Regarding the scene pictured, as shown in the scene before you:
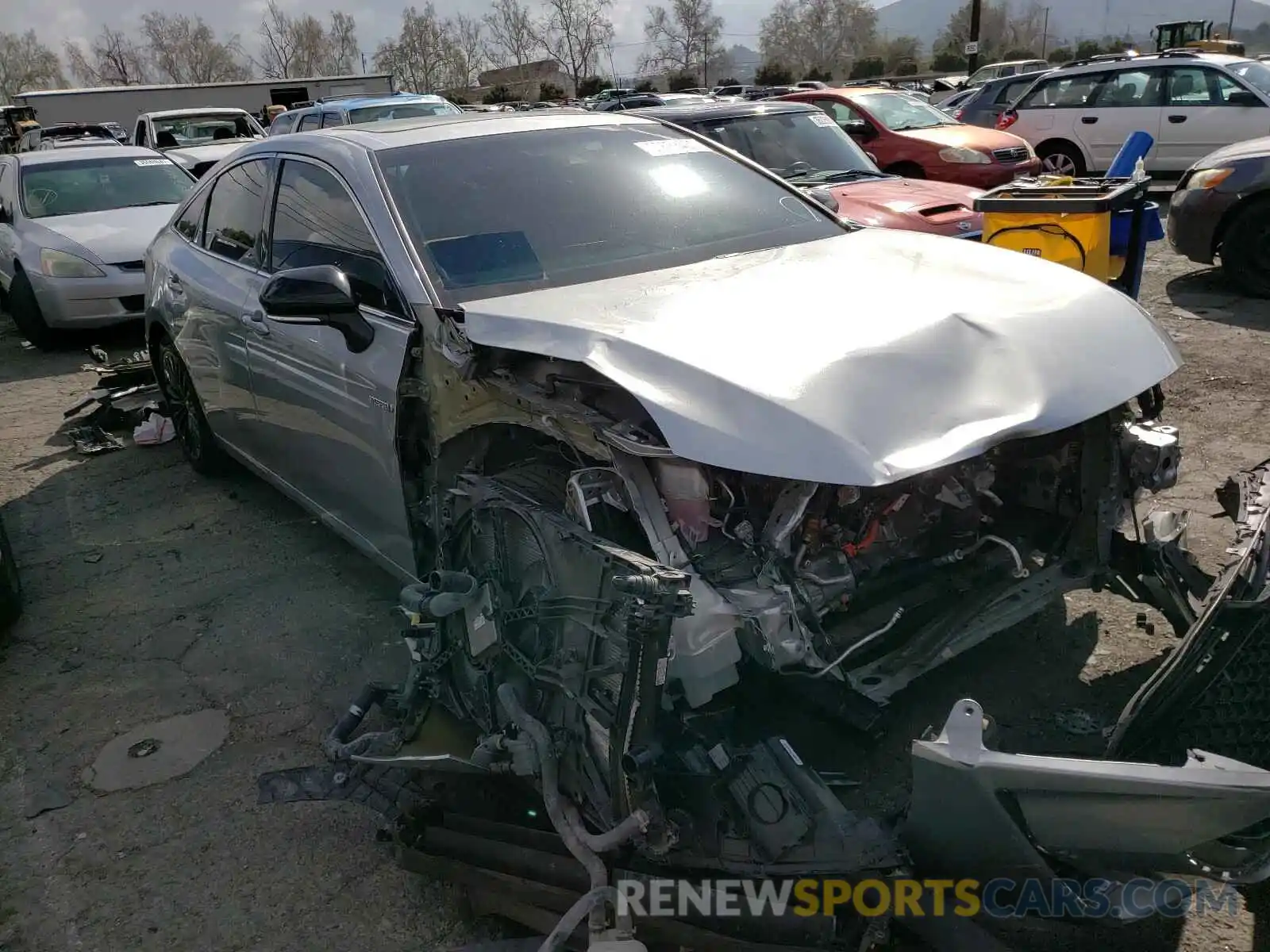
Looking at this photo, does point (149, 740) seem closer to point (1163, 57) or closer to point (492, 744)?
point (492, 744)

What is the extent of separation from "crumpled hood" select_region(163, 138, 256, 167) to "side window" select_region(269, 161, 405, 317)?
34.0 feet

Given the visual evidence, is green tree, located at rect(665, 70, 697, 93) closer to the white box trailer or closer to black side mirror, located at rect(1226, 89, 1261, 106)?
the white box trailer

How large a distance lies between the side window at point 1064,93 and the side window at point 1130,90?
4.4 inches

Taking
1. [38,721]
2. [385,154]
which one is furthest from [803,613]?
[38,721]

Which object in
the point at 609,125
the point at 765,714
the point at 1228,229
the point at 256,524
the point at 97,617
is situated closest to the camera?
the point at 765,714

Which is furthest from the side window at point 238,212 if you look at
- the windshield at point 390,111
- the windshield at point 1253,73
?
the windshield at point 1253,73

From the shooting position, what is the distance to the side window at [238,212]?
409 centimetres

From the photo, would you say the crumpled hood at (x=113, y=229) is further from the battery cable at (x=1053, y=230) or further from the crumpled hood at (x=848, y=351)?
the crumpled hood at (x=848, y=351)

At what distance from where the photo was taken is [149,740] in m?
3.33

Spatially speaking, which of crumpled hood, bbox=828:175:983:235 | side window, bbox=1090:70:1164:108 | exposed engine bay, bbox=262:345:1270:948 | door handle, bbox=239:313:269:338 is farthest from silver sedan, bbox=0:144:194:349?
side window, bbox=1090:70:1164:108

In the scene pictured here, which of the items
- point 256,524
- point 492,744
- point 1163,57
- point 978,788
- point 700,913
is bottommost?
point 256,524

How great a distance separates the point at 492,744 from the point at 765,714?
849 mm

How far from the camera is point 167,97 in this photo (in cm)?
3216

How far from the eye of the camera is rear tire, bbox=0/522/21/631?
13.3ft
